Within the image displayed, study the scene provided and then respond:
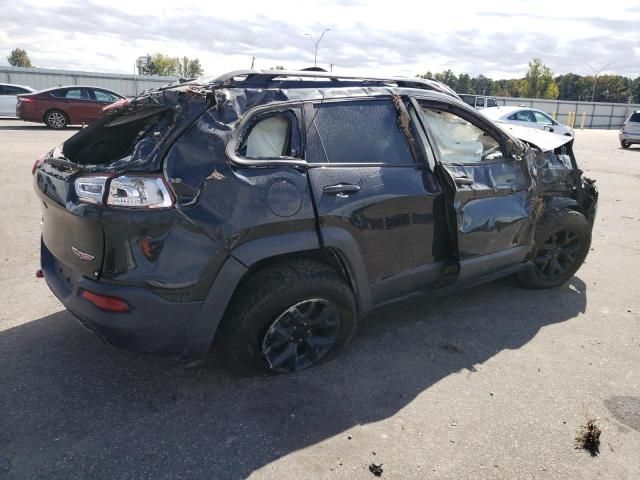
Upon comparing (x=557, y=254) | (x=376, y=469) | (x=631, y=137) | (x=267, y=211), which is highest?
(x=267, y=211)

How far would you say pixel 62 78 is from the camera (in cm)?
3225

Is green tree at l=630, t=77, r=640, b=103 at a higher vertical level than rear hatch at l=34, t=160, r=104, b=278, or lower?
higher

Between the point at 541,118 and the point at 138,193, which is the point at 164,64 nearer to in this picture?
the point at 541,118

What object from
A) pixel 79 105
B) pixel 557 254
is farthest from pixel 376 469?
pixel 79 105

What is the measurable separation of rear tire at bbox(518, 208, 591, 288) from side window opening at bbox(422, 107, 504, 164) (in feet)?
2.94

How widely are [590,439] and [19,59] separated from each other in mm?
106025

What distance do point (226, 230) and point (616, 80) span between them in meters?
125

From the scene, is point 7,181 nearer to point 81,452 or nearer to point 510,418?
point 81,452

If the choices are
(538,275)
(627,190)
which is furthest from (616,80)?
(538,275)

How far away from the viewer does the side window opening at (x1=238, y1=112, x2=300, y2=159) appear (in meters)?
2.88

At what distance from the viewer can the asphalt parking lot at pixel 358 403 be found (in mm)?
2512

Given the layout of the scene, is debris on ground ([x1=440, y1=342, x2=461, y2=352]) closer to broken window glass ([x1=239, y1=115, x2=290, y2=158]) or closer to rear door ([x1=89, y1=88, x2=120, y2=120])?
broken window glass ([x1=239, y1=115, x2=290, y2=158])

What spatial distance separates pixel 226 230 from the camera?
2.70 m

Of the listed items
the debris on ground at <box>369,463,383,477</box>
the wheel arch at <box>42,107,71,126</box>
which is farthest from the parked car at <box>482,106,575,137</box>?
the debris on ground at <box>369,463,383,477</box>
